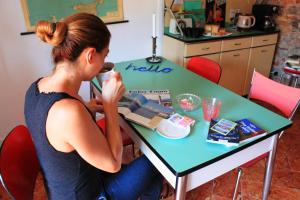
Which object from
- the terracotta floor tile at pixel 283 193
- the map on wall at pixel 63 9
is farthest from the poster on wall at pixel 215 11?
the terracotta floor tile at pixel 283 193

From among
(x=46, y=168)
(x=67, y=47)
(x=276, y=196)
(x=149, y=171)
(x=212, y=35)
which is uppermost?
(x=67, y=47)

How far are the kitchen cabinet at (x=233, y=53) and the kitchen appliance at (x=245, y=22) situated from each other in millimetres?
170

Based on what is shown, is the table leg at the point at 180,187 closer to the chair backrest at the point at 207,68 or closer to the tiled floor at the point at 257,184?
the tiled floor at the point at 257,184

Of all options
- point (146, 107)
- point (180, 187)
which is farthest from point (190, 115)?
point (180, 187)

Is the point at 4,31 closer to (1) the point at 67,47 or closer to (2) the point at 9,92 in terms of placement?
(2) the point at 9,92

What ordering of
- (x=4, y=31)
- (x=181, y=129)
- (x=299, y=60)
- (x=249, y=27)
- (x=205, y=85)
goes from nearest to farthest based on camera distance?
(x=181, y=129)
(x=205, y=85)
(x=4, y=31)
(x=299, y=60)
(x=249, y=27)

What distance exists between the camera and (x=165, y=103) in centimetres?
137

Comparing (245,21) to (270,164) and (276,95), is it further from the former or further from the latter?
(270,164)

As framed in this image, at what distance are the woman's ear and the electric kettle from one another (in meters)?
2.39

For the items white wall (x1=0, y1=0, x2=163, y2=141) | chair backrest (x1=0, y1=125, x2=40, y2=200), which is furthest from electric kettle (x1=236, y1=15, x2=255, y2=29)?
chair backrest (x1=0, y1=125, x2=40, y2=200)

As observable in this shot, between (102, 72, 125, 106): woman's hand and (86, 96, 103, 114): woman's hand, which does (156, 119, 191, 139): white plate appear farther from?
(86, 96, 103, 114): woman's hand

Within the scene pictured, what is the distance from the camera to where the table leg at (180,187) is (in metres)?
0.95

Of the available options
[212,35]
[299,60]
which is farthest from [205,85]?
[299,60]

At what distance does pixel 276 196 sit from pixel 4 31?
241 cm
